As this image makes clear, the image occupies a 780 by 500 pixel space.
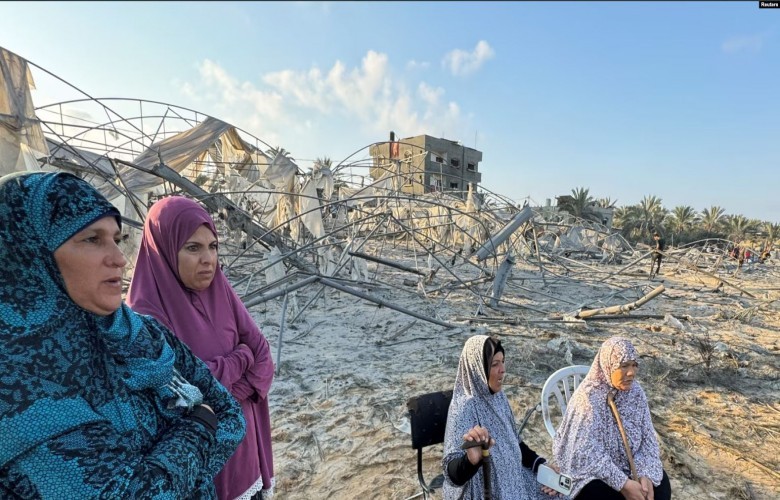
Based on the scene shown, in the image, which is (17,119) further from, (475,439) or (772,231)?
(772,231)

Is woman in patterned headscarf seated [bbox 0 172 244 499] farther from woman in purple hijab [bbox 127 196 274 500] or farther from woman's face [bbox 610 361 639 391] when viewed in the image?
woman's face [bbox 610 361 639 391]

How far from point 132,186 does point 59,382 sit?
7189mm

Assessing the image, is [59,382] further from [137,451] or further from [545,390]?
[545,390]

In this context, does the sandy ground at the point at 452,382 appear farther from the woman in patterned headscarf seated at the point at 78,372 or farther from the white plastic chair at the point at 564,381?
the woman in patterned headscarf seated at the point at 78,372

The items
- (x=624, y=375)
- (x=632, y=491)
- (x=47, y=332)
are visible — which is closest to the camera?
(x=47, y=332)

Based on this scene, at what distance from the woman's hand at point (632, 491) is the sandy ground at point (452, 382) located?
932 mm

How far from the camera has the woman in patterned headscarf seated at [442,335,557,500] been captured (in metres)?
1.92

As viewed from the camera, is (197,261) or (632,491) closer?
(197,261)

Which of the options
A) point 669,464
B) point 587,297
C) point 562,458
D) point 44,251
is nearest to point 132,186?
point 44,251

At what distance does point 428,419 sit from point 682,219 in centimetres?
4201

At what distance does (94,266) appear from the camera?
0.88 meters


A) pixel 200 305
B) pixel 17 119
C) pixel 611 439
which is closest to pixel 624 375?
pixel 611 439

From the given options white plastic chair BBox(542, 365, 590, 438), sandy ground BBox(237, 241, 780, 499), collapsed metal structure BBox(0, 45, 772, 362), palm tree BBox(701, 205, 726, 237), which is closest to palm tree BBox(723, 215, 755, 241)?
palm tree BBox(701, 205, 726, 237)

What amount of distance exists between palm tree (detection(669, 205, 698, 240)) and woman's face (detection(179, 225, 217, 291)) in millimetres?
40985
